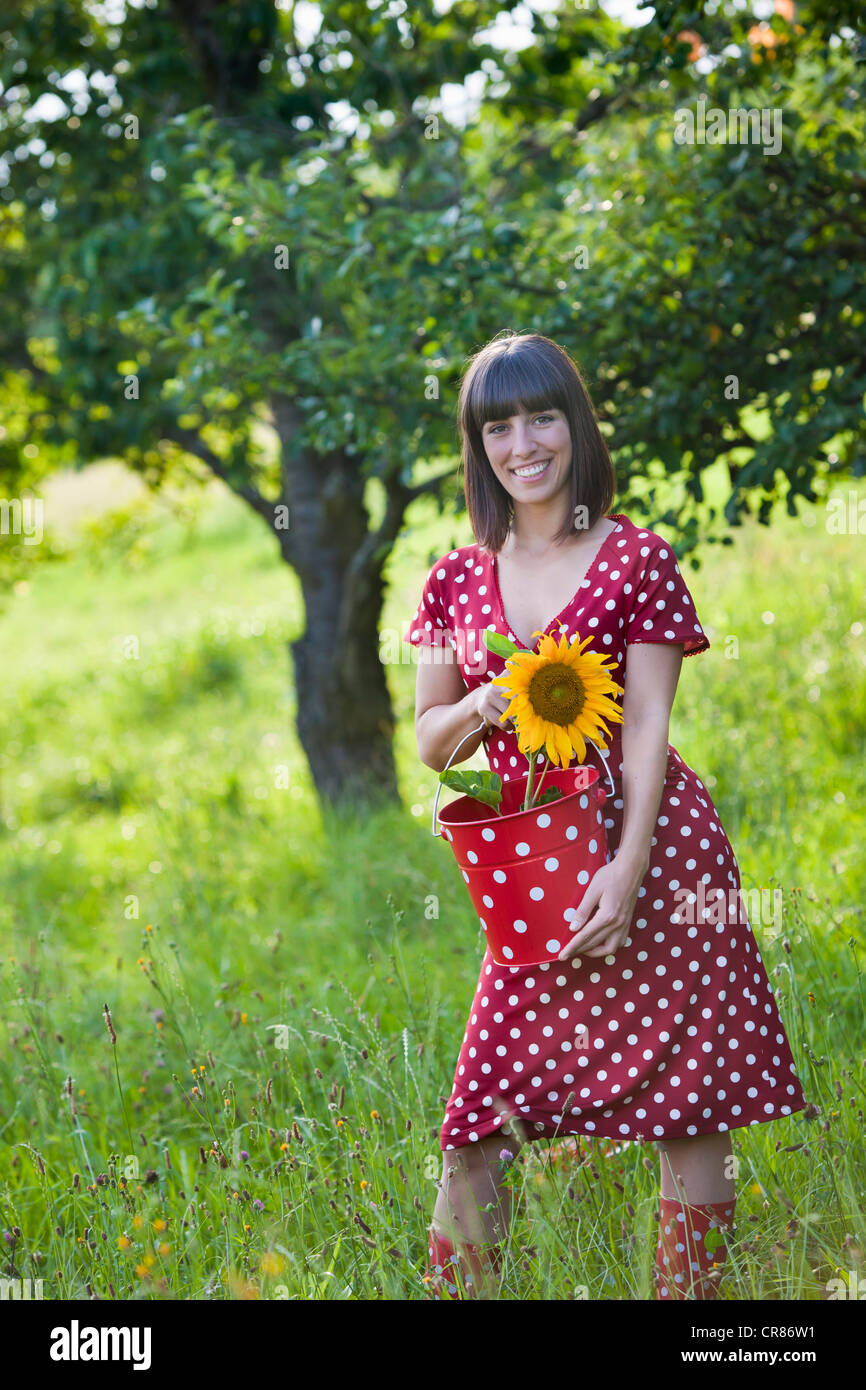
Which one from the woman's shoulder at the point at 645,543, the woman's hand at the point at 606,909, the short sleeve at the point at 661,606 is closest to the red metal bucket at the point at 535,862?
the woman's hand at the point at 606,909

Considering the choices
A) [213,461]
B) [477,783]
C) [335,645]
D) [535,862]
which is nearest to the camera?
[535,862]

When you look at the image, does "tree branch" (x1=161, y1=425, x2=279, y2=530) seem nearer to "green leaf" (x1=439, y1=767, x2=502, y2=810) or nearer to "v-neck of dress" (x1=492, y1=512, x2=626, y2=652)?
"v-neck of dress" (x1=492, y1=512, x2=626, y2=652)

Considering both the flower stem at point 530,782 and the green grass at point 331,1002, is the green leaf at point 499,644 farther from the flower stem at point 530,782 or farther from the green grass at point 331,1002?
the green grass at point 331,1002

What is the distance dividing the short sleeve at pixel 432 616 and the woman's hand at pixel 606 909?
22.1 inches

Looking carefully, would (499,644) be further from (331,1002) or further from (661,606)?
(331,1002)

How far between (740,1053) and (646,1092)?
0.16m

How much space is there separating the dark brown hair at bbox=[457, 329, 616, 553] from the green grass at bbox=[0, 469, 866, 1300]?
102 centimetres

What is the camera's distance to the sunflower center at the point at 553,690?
1.95 m

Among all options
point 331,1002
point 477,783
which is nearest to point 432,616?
point 477,783

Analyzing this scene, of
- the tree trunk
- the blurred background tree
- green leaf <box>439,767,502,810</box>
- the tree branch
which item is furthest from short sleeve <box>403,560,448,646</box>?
the tree branch

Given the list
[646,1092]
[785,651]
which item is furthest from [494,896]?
[785,651]

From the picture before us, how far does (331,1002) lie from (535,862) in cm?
176

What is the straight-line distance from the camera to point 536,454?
84.0 inches

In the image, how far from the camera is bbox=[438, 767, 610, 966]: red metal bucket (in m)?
1.89
